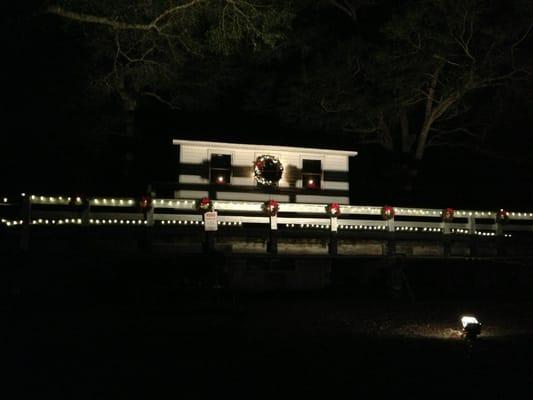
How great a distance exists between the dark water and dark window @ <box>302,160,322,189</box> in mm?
7432

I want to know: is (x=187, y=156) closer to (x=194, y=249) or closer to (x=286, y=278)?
(x=194, y=249)

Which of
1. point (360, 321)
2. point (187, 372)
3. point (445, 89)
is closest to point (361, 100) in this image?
point (445, 89)

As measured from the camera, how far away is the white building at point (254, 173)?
855 inches

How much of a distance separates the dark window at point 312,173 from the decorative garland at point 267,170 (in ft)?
3.85

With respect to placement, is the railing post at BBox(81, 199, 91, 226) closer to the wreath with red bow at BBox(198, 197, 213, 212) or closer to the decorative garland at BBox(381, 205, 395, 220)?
the wreath with red bow at BBox(198, 197, 213, 212)

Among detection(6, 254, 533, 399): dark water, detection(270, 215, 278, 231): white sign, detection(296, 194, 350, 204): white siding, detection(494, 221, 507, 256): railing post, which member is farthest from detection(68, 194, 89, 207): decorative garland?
detection(494, 221, 507, 256): railing post

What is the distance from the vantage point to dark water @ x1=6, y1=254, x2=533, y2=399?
7211 mm

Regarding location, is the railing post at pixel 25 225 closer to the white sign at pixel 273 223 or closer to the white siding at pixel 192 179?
the white sign at pixel 273 223

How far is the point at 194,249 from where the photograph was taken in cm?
1684

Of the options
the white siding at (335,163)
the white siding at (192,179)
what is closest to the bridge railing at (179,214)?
the white siding at (192,179)

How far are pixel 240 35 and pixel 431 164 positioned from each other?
961 inches

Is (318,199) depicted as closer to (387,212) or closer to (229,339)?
(387,212)

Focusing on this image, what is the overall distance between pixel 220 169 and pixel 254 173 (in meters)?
1.26

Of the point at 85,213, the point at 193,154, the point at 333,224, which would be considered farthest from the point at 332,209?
A: the point at 193,154
